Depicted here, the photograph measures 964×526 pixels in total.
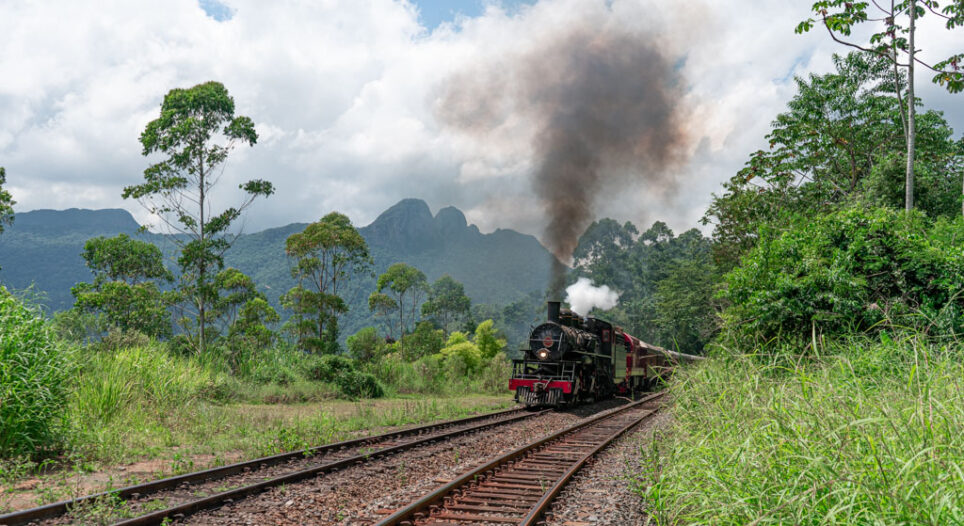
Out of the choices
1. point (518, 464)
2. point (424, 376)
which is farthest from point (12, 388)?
point (424, 376)

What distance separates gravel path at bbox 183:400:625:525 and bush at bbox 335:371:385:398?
32.7 feet

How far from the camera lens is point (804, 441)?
3.65 m

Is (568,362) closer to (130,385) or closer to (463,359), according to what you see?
(130,385)

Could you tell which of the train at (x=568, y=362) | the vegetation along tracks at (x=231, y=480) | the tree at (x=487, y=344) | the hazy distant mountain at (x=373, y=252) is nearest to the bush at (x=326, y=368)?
the train at (x=568, y=362)

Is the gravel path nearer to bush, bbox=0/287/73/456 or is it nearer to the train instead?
bush, bbox=0/287/73/456

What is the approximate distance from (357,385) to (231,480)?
12.9m

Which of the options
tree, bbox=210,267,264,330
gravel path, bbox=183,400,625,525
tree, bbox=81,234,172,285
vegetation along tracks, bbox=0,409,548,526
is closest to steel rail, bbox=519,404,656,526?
gravel path, bbox=183,400,625,525

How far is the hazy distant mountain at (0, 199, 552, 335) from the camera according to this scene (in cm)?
14350

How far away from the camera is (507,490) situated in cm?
674

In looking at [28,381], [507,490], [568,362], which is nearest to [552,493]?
[507,490]

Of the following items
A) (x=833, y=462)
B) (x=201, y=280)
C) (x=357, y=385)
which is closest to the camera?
(x=833, y=462)

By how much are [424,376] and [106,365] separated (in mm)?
14816

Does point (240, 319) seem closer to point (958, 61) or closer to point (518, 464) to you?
point (518, 464)

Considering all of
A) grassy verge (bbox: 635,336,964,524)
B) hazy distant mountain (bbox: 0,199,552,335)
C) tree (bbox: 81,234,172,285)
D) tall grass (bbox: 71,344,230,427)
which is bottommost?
tall grass (bbox: 71,344,230,427)
